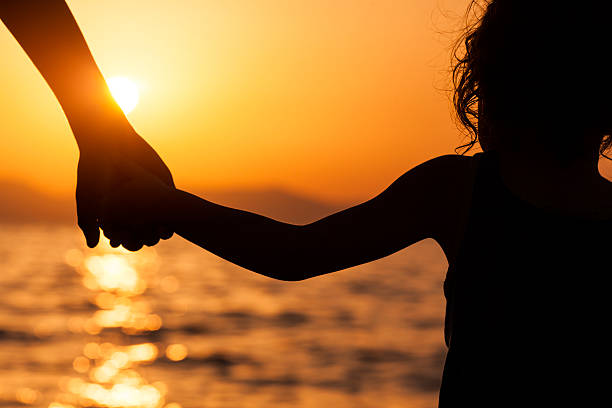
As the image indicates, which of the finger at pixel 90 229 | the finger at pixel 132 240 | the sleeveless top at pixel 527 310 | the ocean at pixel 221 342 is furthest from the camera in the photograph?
the ocean at pixel 221 342

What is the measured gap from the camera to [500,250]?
1392 mm

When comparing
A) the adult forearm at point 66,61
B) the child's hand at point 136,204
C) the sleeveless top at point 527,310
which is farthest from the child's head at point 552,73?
the adult forearm at point 66,61

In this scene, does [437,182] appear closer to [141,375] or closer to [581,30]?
[581,30]

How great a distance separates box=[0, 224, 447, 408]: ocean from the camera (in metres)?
12.0

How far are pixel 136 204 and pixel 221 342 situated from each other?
1543cm

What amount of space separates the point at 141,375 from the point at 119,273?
78.9ft

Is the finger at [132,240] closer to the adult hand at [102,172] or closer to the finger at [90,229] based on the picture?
the adult hand at [102,172]

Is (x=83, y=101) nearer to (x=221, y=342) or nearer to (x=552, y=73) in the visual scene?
(x=552, y=73)

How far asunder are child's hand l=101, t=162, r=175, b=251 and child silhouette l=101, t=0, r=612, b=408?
25 cm

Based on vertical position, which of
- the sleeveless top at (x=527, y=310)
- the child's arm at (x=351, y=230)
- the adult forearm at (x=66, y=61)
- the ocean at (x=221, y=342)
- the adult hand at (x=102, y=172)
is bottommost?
the sleeveless top at (x=527, y=310)

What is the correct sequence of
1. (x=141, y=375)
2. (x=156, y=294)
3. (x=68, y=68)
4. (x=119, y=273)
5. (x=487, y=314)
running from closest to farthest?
(x=487, y=314) → (x=68, y=68) → (x=141, y=375) → (x=156, y=294) → (x=119, y=273)

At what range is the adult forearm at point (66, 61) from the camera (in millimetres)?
2193

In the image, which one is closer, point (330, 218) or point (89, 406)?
Result: point (330, 218)

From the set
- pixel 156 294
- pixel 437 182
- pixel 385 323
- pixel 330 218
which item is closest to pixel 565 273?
pixel 437 182
